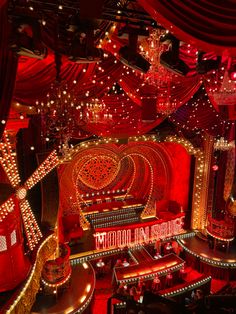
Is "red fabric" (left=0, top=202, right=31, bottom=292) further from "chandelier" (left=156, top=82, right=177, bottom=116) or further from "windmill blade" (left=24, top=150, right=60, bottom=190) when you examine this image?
"chandelier" (left=156, top=82, right=177, bottom=116)

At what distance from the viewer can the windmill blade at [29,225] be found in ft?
19.6

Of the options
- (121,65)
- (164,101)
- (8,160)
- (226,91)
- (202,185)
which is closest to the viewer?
(121,65)

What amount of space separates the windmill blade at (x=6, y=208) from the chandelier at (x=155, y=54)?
3.52 metres

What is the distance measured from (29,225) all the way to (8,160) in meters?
1.51

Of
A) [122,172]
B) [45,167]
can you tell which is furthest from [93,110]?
[122,172]

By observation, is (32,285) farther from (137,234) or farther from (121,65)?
(121,65)

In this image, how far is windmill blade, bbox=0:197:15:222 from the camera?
4.91m

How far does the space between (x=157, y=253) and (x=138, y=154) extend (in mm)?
3420

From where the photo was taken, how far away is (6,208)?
4.99m

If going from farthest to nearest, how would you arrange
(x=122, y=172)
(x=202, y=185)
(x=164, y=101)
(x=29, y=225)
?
(x=122, y=172) < (x=202, y=185) < (x=164, y=101) < (x=29, y=225)

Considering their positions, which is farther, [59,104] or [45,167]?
[45,167]

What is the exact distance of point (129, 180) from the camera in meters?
11.5

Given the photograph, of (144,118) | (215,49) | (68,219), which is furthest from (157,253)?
(215,49)

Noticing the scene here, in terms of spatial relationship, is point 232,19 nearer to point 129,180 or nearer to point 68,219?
point 68,219
